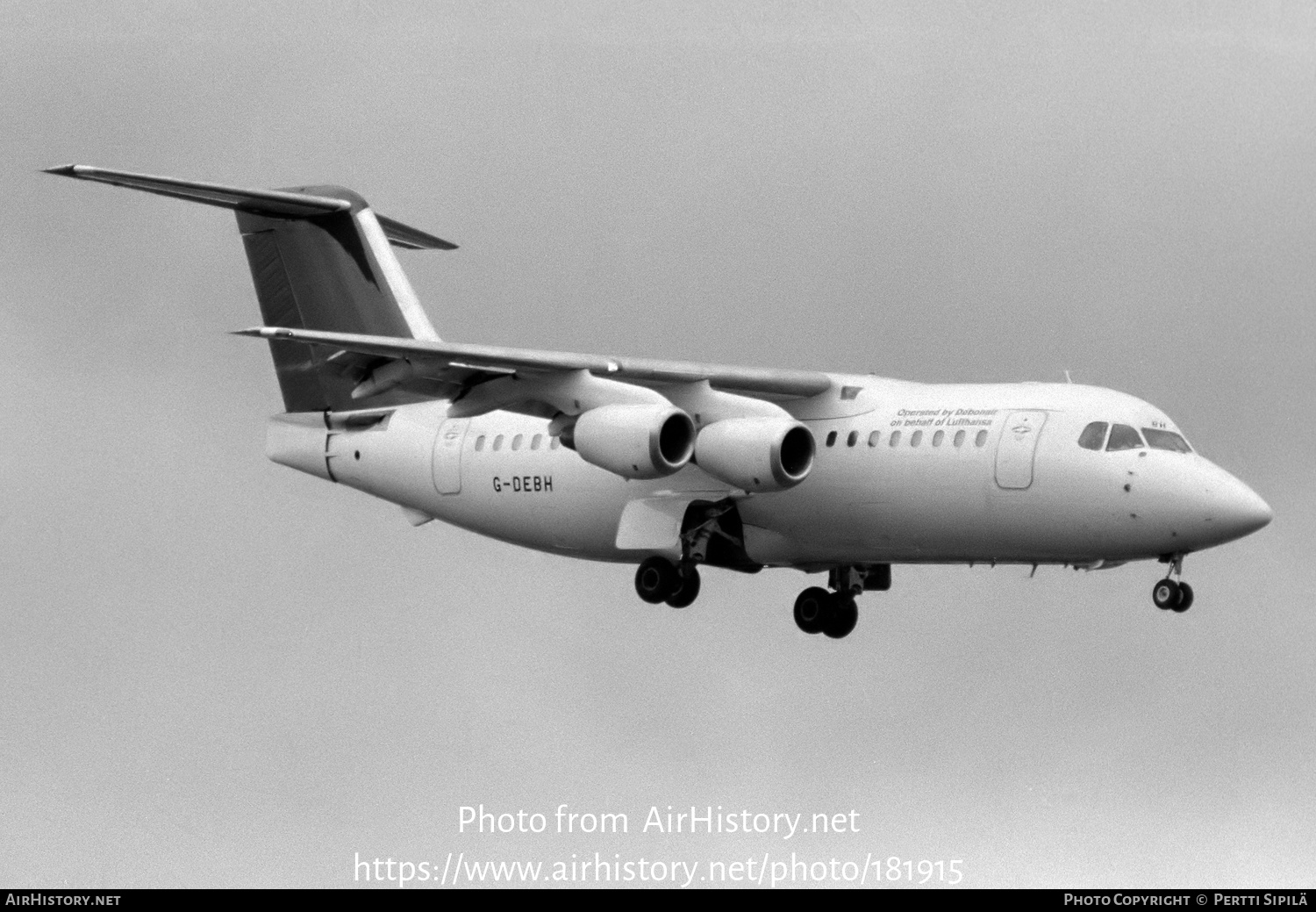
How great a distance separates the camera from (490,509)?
100 feet

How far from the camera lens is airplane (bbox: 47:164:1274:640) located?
1038 inches

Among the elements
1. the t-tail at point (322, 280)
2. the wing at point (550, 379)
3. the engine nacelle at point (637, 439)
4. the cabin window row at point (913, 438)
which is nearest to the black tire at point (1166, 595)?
the cabin window row at point (913, 438)

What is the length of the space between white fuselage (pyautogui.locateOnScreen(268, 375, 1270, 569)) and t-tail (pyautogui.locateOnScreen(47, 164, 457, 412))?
637 millimetres

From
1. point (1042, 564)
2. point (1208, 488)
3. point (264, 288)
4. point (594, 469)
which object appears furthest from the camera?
point (264, 288)

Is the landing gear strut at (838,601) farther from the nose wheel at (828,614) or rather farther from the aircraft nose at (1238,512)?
the aircraft nose at (1238,512)

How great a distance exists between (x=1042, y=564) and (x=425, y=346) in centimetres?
682

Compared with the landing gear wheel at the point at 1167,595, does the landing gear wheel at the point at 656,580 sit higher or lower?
higher

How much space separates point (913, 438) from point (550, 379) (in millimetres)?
3884

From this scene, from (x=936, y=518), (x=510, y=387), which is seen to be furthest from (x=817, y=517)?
(x=510, y=387)

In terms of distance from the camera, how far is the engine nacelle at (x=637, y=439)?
2661 cm

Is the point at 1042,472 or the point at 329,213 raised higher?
the point at 329,213

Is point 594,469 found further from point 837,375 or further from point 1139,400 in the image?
point 1139,400

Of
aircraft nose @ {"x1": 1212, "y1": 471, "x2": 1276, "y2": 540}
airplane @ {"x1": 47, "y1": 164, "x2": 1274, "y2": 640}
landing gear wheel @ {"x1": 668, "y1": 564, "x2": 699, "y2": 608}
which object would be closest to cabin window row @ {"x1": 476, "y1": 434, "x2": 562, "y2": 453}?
airplane @ {"x1": 47, "y1": 164, "x2": 1274, "y2": 640}

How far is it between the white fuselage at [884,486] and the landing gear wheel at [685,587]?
25 centimetres
